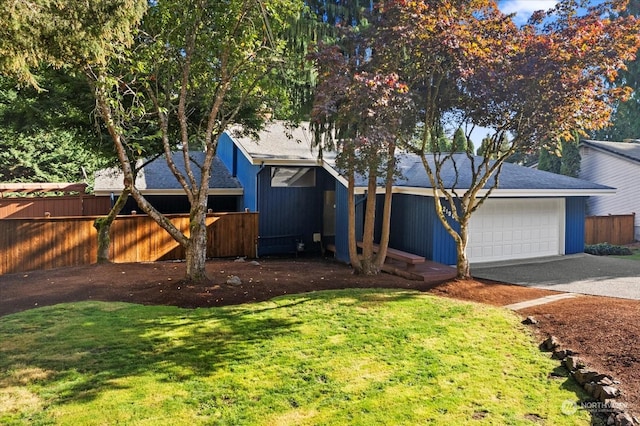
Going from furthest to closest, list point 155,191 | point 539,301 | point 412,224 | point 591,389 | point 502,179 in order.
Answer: point 155,191
point 502,179
point 412,224
point 539,301
point 591,389

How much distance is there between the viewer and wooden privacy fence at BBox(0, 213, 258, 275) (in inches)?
421

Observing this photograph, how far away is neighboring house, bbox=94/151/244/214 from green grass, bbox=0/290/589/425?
9.87 meters

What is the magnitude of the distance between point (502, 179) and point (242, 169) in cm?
970

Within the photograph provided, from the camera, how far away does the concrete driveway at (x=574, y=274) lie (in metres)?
9.72

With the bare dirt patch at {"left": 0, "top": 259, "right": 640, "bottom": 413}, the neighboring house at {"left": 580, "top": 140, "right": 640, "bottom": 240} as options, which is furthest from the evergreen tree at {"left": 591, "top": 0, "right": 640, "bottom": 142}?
the bare dirt patch at {"left": 0, "top": 259, "right": 640, "bottom": 413}

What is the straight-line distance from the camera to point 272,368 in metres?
5.09

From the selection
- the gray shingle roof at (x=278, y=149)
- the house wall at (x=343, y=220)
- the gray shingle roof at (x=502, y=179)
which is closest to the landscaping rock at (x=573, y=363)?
the gray shingle roof at (x=502, y=179)

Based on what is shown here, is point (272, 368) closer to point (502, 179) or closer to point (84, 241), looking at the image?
point (84, 241)

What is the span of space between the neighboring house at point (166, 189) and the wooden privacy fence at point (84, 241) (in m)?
3.58

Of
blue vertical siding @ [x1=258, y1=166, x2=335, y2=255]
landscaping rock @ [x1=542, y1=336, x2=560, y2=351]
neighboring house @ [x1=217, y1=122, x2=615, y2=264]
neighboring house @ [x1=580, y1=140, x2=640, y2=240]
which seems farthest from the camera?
neighboring house @ [x1=580, y1=140, x2=640, y2=240]

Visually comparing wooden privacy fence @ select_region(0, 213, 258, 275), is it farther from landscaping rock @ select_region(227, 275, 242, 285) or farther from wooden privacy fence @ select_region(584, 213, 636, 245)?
wooden privacy fence @ select_region(584, 213, 636, 245)

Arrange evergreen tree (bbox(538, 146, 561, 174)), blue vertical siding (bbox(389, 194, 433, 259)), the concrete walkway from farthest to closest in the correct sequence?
evergreen tree (bbox(538, 146, 561, 174)), blue vertical siding (bbox(389, 194, 433, 259)), the concrete walkway

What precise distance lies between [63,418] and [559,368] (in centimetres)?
552

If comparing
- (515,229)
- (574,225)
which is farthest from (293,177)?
(574,225)
